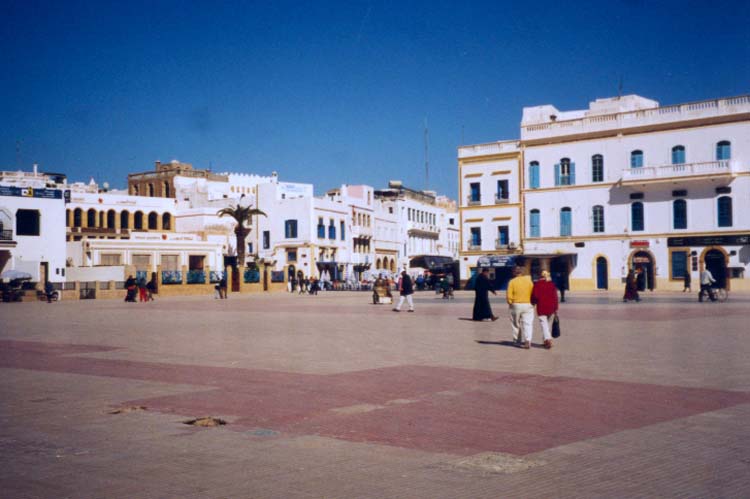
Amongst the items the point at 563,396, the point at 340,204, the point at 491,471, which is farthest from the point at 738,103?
the point at 491,471

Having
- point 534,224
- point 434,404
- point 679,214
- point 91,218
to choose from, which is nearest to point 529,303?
point 434,404

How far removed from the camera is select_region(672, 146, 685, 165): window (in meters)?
52.3

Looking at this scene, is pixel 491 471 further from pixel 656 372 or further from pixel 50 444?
pixel 656 372

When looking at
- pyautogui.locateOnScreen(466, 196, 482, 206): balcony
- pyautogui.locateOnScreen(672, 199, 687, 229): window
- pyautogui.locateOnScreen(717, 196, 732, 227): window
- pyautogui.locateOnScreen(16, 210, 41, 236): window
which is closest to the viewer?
pyautogui.locateOnScreen(717, 196, 732, 227): window

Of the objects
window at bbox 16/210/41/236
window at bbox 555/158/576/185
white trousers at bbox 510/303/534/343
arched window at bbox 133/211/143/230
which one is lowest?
white trousers at bbox 510/303/534/343

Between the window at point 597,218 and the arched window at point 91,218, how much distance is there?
4537 centimetres

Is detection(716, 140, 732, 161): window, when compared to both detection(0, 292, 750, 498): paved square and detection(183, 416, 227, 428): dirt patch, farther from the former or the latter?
detection(183, 416, 227, 428): dirt patch

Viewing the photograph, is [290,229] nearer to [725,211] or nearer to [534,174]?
[534,174]

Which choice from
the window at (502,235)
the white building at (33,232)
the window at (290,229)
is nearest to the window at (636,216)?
the window at (502,235)

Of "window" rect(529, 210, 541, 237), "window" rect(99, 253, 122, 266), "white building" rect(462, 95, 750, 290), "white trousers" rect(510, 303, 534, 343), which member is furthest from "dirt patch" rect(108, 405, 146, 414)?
"window" rect(99, 253, 122, 266)

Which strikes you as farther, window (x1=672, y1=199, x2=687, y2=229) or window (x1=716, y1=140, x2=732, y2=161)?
window (x1=672, y1=199, x2=687, y2=229)

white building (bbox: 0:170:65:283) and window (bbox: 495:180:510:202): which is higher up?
window (bbox: 495:180:510:202)

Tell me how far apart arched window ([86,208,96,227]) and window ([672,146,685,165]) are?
2009 inches

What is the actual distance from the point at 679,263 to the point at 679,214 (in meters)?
3.39
